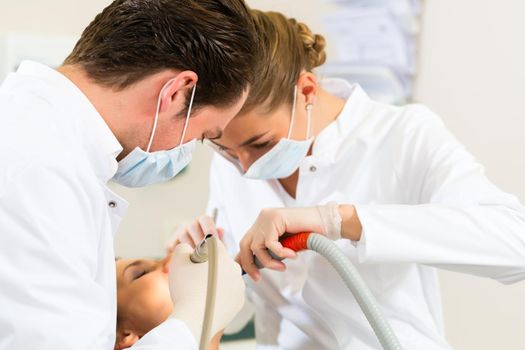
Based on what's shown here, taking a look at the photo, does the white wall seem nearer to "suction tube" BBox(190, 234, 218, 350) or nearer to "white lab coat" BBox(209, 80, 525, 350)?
"white lab coat" BBox(209, 80, 525, 350)

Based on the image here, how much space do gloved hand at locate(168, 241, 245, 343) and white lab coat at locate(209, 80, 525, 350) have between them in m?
0.26

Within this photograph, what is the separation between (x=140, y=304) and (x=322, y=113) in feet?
2.23

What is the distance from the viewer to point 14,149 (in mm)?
959

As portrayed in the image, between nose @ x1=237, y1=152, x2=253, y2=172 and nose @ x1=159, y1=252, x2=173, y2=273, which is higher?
nose @ x1=237, y1=152, x2=253, y2=172

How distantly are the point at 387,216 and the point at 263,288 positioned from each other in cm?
48

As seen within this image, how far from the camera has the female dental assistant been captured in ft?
4.47

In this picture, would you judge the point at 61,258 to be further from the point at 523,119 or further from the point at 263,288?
the point at 523,119

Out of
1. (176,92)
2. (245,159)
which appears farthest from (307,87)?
(176,92)

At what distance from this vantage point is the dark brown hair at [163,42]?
3.76 feet

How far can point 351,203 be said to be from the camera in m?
1.60

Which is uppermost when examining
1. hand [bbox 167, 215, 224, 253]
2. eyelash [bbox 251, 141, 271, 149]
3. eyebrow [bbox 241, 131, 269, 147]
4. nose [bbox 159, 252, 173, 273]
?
eyebrow [bbox 241, 131, 269, 147]

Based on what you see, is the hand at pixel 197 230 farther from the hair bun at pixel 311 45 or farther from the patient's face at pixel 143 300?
the hair bun at pixel 311 45

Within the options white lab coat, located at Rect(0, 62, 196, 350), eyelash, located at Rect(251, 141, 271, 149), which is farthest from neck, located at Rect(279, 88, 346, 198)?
white lab coat, located at Rect(0, 62, 196, 350)

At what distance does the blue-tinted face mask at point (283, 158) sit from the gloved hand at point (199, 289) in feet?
0.83
